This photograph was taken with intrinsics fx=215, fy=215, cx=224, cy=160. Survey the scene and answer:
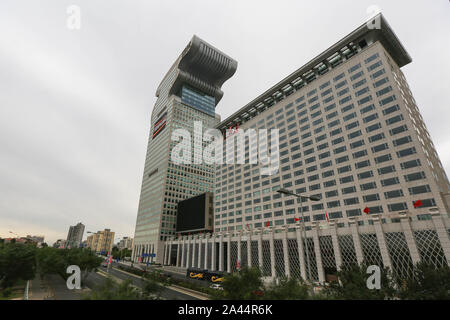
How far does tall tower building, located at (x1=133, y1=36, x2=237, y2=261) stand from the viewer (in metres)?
123

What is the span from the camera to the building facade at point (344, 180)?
46.3m

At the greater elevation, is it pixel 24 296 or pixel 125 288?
pixel 125 288

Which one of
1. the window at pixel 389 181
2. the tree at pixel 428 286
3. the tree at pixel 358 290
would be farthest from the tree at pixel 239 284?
the window at pixel 389 181

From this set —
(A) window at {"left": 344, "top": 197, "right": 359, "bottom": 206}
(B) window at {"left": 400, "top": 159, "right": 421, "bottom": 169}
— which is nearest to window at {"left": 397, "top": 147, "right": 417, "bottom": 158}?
(B) window at {"left": 400, "top": 159, "right": 421, "bottom": 169}

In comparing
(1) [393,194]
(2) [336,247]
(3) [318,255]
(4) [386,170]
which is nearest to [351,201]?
(1) [393,194]

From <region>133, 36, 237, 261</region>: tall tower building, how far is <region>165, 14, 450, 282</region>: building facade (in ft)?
115

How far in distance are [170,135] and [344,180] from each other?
104m

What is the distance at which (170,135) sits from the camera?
137 metres

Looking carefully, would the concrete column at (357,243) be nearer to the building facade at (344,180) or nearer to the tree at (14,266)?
the building facade at (344,180)

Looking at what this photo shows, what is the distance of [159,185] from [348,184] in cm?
10098
